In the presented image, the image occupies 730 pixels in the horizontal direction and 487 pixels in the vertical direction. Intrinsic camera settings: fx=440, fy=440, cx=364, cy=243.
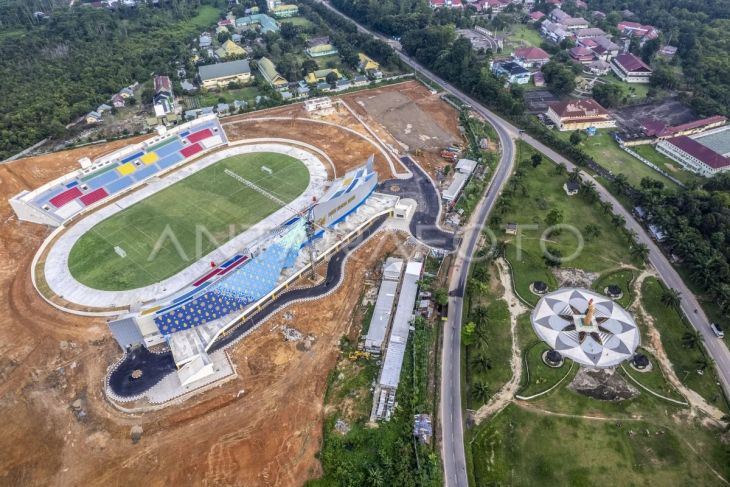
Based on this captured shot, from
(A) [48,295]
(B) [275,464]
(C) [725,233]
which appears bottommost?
(A) [48,295]

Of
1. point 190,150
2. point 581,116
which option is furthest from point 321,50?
point 581,116

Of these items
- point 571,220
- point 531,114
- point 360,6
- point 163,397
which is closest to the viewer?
point 163,397

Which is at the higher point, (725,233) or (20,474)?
(725,233)

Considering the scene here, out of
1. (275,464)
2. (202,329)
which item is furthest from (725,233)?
(202,329)

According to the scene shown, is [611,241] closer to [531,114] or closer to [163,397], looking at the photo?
[531,114]

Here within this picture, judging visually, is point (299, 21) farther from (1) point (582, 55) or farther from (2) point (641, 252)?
(2) point (641, 252)

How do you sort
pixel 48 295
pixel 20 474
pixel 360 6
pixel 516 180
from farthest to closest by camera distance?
pixel 360 6 < pixel 516 180 < pixel 48 295 < pixel 20 474
